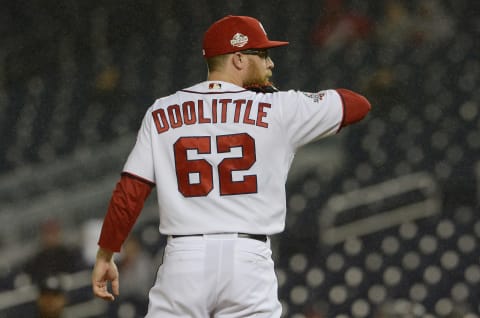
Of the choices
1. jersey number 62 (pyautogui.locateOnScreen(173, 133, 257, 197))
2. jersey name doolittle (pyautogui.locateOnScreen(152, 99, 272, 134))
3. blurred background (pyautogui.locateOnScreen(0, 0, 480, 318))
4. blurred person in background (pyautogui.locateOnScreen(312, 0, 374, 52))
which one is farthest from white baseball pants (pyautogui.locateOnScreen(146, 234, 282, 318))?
blurred person in background (pyautogui.locateOnScreen(312, 0, 374, 52))

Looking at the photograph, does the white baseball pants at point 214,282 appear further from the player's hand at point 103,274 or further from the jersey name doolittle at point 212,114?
the jersey name doolittle at point 212,114

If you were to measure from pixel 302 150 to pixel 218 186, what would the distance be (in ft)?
9.40

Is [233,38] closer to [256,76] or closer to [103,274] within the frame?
[256,76]

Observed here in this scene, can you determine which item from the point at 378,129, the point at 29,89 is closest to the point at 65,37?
the point at 29,89

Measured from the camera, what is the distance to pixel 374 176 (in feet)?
16.0

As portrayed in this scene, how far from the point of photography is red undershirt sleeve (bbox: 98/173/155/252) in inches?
82.7

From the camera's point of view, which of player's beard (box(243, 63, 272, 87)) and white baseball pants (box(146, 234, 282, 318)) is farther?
player's beard (box(243, 63, 272, 87))

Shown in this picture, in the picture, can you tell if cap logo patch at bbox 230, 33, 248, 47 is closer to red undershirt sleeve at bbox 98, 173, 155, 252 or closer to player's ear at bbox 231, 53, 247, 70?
player's ear at bbox 231, 53, 247, 70

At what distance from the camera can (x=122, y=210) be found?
6.88 feet

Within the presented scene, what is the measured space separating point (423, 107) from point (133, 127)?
152 cm

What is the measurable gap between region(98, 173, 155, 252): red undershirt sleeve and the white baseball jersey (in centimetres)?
3

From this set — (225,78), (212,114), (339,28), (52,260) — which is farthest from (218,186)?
(339,28)

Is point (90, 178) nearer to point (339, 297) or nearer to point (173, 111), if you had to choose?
point (339, 297)

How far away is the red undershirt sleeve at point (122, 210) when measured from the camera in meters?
2.10
